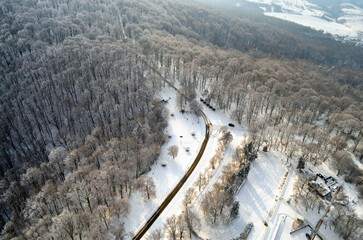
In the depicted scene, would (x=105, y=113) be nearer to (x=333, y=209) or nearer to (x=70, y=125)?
(x=70, y=125)

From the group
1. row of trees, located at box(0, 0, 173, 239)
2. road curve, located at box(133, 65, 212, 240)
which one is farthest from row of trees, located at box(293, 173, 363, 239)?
row of trees, located at box(0, 0, 173, 239)

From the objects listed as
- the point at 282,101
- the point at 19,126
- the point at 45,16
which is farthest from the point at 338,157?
the point at 45,16

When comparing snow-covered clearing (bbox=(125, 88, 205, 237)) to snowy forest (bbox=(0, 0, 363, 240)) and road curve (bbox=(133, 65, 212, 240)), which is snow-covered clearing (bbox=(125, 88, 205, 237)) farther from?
snowy forest (bbox=(0, 0, 363, 240))

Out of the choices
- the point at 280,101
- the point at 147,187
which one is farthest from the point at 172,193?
the point at 280,101

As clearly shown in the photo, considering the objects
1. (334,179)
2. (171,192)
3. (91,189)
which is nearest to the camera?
(91,189)

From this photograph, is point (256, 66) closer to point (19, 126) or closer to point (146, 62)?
point (146, 62)

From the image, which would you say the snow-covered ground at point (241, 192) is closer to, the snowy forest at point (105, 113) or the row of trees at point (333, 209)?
the row of trees at point (333, 209)
